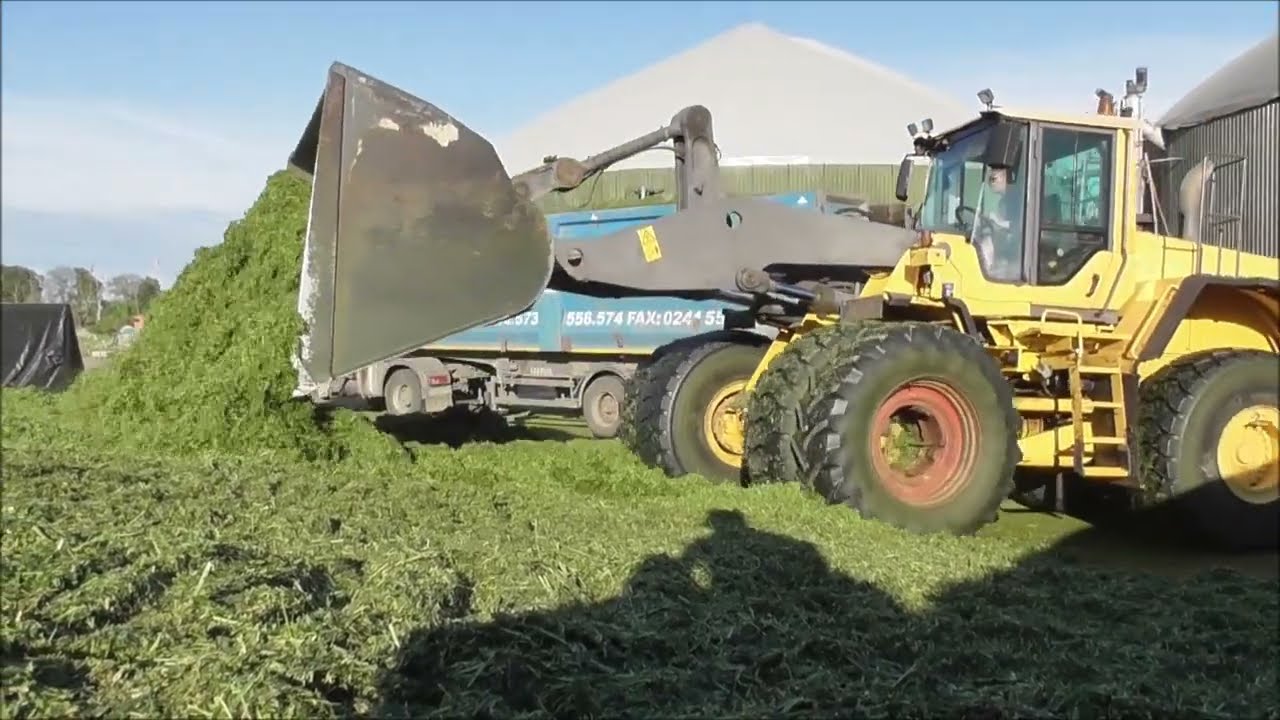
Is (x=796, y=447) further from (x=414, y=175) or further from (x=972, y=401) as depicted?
(x=414, y=175)

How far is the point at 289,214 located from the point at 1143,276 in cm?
522

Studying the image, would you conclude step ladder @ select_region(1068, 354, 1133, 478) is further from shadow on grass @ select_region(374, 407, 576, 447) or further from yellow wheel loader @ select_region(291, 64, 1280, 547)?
shadow on grass @ select_region(374, 407, 576, 447)

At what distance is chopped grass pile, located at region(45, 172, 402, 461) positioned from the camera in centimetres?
588

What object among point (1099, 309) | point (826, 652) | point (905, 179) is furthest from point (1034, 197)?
point (826, 652)

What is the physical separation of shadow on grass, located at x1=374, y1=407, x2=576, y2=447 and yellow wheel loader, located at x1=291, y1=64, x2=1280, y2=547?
432cm

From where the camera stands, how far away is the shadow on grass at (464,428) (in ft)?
37.5

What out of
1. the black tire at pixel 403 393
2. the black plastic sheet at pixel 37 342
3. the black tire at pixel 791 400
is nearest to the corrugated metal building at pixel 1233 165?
the black tire at pixel 791 400

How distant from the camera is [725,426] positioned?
7715 mm

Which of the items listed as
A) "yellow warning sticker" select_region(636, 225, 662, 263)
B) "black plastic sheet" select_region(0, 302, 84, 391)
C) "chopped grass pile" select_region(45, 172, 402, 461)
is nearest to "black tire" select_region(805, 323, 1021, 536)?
"yellow warning sticker" select_region(636, 225, 662, 263)

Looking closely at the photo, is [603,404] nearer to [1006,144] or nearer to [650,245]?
[650,245]

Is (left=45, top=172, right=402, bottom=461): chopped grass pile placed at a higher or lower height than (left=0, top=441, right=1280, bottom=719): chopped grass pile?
higher

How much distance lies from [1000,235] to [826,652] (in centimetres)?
402

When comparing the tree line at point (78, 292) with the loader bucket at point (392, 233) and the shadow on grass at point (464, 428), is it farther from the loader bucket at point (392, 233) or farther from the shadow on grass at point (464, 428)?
the loader bucket at point (392, 233)

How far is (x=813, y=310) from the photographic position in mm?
6941
